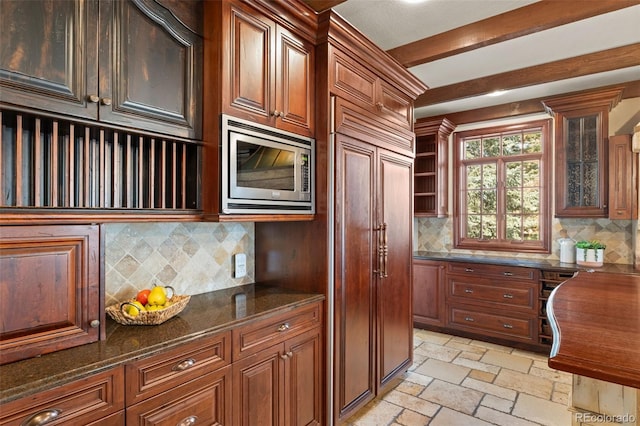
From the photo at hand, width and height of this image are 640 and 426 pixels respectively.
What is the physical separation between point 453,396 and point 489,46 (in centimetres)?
293

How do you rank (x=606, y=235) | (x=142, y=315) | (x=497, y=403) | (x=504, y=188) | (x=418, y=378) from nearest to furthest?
1. (x=142, y=315)
2. (x=497, y=403)
3. (x=418, y=378)
4. (x=606, y=235)
5. (x=504, y=188)

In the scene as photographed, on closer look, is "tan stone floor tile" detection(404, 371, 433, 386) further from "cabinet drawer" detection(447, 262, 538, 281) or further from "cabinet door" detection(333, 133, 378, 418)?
"cabinet drawer" detection(447, 262, 538, 281)

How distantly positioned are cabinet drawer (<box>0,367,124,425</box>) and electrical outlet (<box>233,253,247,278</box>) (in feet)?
3.72

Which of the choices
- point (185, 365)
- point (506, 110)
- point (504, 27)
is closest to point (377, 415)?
point (185, 365)

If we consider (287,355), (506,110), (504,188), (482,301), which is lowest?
(482,301)

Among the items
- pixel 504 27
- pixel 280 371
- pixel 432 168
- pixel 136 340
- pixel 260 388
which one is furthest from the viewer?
pixel 432 168

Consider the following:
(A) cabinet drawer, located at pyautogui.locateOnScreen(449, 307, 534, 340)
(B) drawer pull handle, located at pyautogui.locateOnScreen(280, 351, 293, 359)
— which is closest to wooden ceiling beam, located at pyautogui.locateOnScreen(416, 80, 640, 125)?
(A) cabinet drawer, located at pyautogui.locateOnScreen(449, 307, 534, 340)

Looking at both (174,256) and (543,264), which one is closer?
(174,256)

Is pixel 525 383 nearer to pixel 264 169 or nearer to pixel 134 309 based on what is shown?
pixel 264 169

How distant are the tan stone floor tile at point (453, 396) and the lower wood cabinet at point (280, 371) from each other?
112 centimetres

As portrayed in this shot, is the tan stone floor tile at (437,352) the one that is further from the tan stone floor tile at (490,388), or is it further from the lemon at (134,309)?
the lemon at (134,309)

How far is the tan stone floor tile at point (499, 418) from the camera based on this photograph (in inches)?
94.8

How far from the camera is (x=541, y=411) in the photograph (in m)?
2.55

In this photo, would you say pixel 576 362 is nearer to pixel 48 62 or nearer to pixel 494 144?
pixel 48 62
